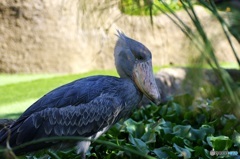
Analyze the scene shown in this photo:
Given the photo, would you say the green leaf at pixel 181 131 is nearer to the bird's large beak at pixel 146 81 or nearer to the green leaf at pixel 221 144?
the green leaf at pixel 221 144

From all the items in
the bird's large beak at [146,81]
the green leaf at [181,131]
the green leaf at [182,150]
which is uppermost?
the bird's large beak at [146,81]

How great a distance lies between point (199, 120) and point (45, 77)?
280 cm

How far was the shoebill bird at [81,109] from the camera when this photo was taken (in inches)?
110

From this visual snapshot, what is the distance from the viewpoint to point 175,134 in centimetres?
333

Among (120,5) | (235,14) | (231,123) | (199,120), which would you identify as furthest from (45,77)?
(235,14)

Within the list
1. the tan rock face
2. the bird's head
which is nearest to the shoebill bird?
the bird's head

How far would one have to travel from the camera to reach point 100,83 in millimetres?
2947

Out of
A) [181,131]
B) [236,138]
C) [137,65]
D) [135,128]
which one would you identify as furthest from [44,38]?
[236,138]

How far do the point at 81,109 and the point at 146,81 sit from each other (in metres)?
0.39

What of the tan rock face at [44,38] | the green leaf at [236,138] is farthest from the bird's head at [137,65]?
the tan rock face at [44,38]

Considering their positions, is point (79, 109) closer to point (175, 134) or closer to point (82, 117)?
point (82, 117)

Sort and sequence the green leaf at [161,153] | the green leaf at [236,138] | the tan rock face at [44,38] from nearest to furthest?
the green leaf at [161,153] < the green leaf at [236,138] < the tan rock face at [44,38]

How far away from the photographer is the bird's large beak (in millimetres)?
3004

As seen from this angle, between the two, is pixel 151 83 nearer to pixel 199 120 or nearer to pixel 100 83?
pixel 100 83
